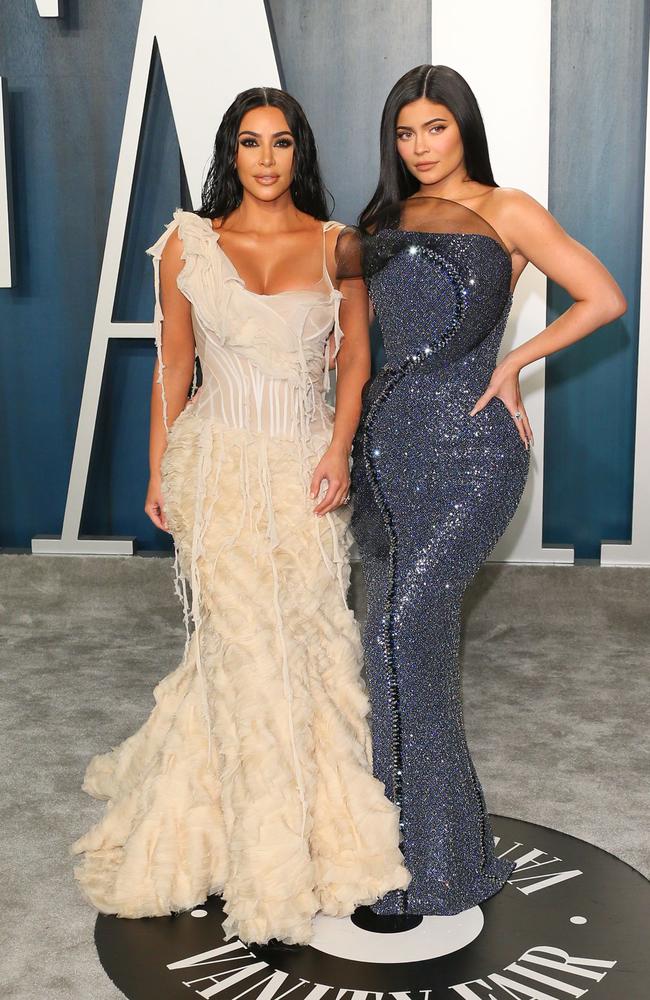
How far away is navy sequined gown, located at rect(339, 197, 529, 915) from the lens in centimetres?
266

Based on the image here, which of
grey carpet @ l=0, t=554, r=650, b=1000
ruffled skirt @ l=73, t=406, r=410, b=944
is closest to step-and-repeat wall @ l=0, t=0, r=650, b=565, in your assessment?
grey carpet @ l=0, t=554, r=650, b=1000

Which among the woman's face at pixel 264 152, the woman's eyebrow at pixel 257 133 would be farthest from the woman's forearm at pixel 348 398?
the woman's eyebrow at pixel 257 133

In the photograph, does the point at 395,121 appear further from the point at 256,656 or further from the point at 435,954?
the point at 435,954

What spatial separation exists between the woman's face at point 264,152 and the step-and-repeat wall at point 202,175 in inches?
83.9

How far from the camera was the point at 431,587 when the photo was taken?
2672mm

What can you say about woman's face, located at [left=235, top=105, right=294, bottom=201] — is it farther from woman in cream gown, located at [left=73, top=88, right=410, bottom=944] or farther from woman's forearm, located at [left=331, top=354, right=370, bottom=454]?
woman's forearm, located at [left=331, top=354, right=370, bottom=454]

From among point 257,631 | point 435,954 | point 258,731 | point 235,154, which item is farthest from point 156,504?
point 435,954

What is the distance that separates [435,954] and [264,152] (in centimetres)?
187

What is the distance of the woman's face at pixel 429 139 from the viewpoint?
8.84 ft

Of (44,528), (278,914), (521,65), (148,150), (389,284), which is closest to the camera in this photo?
(278,914)

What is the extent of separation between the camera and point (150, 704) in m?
4.12

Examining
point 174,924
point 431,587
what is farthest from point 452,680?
point 174,924

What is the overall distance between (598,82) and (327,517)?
2890 mm

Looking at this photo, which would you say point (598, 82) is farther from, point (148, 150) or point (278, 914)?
point (278, 914)
